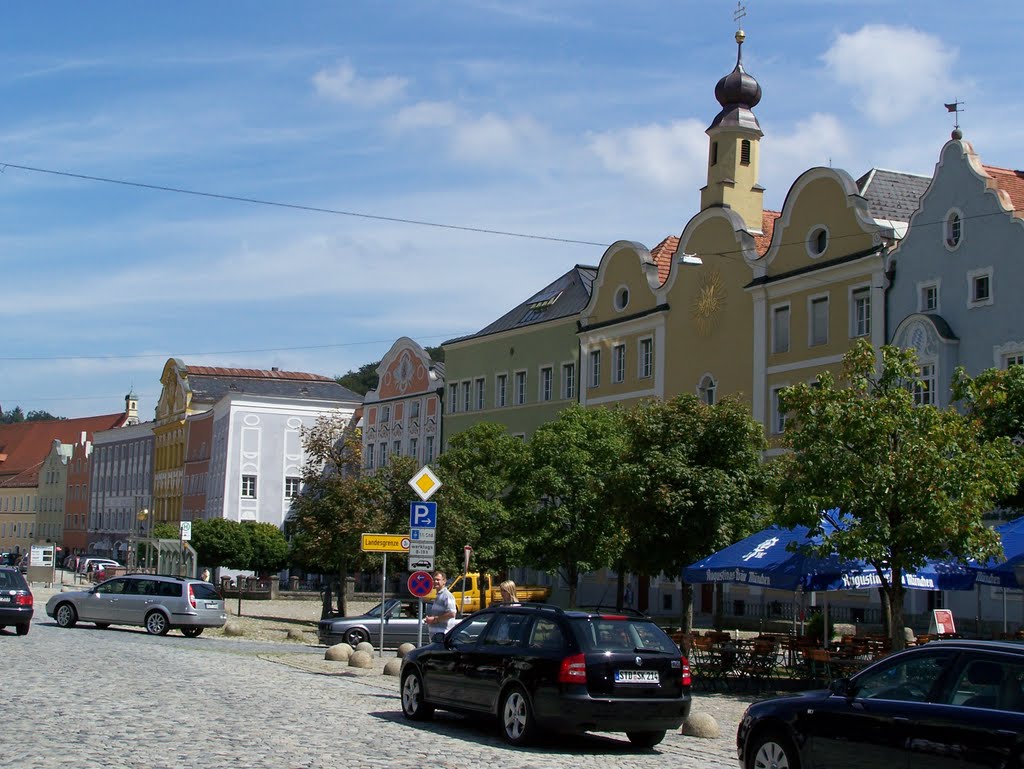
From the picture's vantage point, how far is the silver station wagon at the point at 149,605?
32.3 metres

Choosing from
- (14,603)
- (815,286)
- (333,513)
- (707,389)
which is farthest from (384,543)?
(707,389)

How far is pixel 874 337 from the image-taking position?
126 ft

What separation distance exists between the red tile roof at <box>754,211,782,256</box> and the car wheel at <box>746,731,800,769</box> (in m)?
33.2

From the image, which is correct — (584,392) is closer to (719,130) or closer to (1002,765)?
(719,130)

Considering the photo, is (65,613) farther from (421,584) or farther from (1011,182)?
(1011,182)

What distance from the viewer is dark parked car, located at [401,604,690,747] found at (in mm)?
13477

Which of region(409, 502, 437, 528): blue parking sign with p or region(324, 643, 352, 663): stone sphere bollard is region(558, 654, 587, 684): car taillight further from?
region(324, 643, 352, 663): stone sphere bollard

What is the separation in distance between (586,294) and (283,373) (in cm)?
4149

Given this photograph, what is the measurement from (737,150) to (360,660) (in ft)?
98.8

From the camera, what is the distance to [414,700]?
15805 millimetres

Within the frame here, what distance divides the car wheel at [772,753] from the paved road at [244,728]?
1929 millimetres

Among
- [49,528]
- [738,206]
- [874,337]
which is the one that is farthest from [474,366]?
[49,528]

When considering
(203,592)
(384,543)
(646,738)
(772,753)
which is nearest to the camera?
(772,753)

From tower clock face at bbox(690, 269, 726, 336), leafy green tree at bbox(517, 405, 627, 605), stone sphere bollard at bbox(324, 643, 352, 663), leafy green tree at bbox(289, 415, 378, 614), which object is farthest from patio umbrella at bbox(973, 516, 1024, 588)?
tower clock face at bbox(690, 269, 726, 336)
